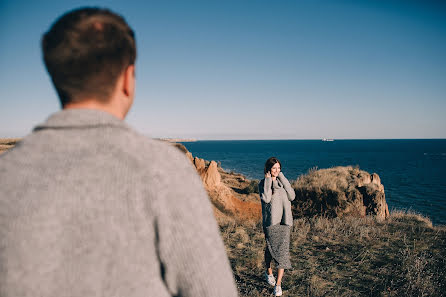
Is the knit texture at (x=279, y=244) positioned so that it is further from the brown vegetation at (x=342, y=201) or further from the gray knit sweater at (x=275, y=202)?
the brown vegetation at (x=342, y=201)

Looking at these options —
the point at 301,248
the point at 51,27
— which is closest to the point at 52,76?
the point at 51,27

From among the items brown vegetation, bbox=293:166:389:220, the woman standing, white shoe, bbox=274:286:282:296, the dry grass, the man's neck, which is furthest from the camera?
brown vegetation, bbox=293:166:389:220

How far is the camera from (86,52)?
729 millimetres

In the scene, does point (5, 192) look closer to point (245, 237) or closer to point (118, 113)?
point (118, 113)

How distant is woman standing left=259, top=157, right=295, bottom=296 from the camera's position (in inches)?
174

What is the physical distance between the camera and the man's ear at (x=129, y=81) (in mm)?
825

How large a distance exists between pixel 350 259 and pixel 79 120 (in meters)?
6.57

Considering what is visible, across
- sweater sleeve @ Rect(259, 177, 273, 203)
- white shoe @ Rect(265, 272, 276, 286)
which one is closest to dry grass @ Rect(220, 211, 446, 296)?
white shoe @ Rect(265, 272, 276, 286)

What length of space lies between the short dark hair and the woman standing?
4087mm

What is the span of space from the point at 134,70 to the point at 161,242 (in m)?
0.65

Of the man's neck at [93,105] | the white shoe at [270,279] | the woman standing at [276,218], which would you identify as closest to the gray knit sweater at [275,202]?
the woman standing at [276,218]

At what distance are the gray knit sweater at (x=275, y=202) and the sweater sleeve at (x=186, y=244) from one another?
12.8 feet

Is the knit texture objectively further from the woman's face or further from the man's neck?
the man's neck

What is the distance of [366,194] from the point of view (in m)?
10.2
